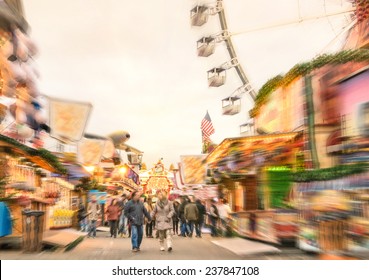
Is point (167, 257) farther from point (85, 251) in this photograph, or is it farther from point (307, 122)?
point (307, 122)

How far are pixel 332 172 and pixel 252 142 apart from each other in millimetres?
2014

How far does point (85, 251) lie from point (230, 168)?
298cm

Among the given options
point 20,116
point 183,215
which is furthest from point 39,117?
point 183,215

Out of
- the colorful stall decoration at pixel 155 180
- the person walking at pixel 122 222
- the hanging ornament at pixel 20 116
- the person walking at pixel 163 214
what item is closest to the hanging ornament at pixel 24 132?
the hanging ornament at pixel 20 116

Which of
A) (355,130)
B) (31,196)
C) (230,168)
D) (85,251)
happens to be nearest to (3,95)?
(31,196)

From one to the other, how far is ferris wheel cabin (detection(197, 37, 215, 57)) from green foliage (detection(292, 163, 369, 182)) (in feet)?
6.02

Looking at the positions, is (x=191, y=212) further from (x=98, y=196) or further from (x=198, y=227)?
(x=98, y=196)

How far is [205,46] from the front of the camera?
242 inches

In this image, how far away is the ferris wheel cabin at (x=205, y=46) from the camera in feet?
19.6

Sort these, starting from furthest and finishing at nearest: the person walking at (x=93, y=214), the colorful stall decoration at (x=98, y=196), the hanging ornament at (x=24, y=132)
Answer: the colorful stall decoration at (x=98, y=196), the person walking at (x=93, y=214), the hanging ornament at (x=24, y=132)

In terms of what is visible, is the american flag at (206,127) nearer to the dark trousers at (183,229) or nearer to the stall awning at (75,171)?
the stall awning at (75,171)

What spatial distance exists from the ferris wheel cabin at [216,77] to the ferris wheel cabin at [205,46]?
22 centimetres

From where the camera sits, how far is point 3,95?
6.20 meters

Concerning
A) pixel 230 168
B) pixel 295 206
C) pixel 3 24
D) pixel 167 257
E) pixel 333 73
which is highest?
pixel 3 24
